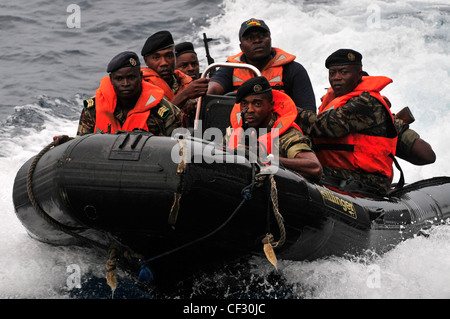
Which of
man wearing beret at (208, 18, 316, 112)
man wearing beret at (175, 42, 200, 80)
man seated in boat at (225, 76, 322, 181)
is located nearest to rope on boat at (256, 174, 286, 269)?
man seated in boat at (225, 76, 322, 181)

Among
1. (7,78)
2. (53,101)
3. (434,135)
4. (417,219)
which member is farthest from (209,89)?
(7,78)

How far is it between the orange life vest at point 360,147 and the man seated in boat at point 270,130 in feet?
1.90

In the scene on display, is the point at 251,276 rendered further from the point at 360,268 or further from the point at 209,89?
the point at 209,89

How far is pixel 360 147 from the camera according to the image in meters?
4.19

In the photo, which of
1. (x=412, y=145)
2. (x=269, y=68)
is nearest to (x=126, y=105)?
(x=269, y=68)

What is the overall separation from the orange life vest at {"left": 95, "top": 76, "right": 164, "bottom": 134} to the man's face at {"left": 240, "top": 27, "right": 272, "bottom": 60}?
917 millimetres

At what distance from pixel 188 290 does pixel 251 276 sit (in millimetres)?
325

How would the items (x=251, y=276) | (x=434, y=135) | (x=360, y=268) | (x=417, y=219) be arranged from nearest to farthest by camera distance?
1. (x=251, y=276)
2. (x=360, y=268)
3. (x=417, y=219)
4. (x=434, y=135)

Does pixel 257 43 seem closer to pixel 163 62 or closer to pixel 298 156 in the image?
pixel 163 62

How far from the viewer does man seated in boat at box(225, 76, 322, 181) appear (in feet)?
11.7

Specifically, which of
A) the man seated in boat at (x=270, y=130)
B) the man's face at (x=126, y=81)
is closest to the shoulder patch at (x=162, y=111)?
the man's face at (x=126, y=81)

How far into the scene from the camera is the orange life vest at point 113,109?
3.84 metres

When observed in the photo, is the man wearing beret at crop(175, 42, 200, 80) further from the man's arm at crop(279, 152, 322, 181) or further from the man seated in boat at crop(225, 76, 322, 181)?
the man's arm at crop(279, 152, 322, 181)

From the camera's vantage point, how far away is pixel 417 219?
433 centimetres
